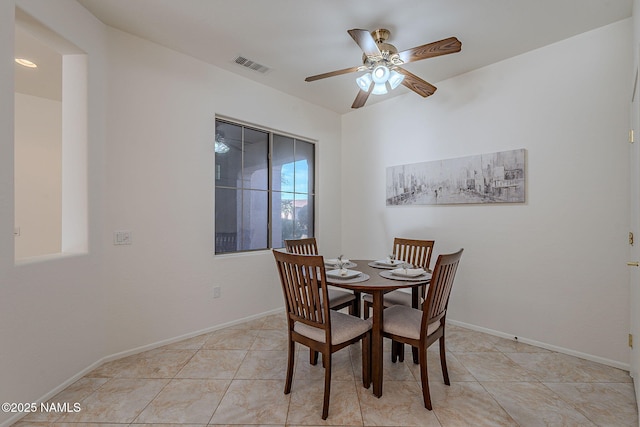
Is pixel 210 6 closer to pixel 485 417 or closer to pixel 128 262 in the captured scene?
pixel 128 262

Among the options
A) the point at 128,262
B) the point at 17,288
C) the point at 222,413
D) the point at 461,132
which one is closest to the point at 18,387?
the point at 17,288

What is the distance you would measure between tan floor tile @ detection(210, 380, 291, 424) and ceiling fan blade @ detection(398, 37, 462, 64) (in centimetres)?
260

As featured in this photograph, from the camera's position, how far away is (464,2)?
80.0 inches

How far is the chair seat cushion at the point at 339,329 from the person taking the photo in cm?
179

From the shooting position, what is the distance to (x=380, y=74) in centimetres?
233

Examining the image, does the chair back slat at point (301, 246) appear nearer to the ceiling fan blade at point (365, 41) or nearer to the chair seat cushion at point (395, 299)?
the chair seat cushion at point (395, 299)

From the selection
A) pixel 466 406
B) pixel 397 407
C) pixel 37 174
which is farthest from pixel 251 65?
pixel 466 406

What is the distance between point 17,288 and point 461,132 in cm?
390

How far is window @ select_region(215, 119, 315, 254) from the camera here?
316 cm

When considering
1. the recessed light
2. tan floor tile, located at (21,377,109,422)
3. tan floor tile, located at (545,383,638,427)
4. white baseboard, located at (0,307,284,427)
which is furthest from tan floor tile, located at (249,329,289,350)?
the recessed light

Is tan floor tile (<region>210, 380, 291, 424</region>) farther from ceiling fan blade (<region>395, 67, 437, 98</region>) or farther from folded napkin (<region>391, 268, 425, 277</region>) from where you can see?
ceiling fan blade (<region>395, 67, 437, 98</region>)

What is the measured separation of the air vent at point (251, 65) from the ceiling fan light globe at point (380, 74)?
4.19 ft

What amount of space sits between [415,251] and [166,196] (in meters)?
2.55

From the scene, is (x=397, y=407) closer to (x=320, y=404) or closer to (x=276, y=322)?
(x=320, y=404)
